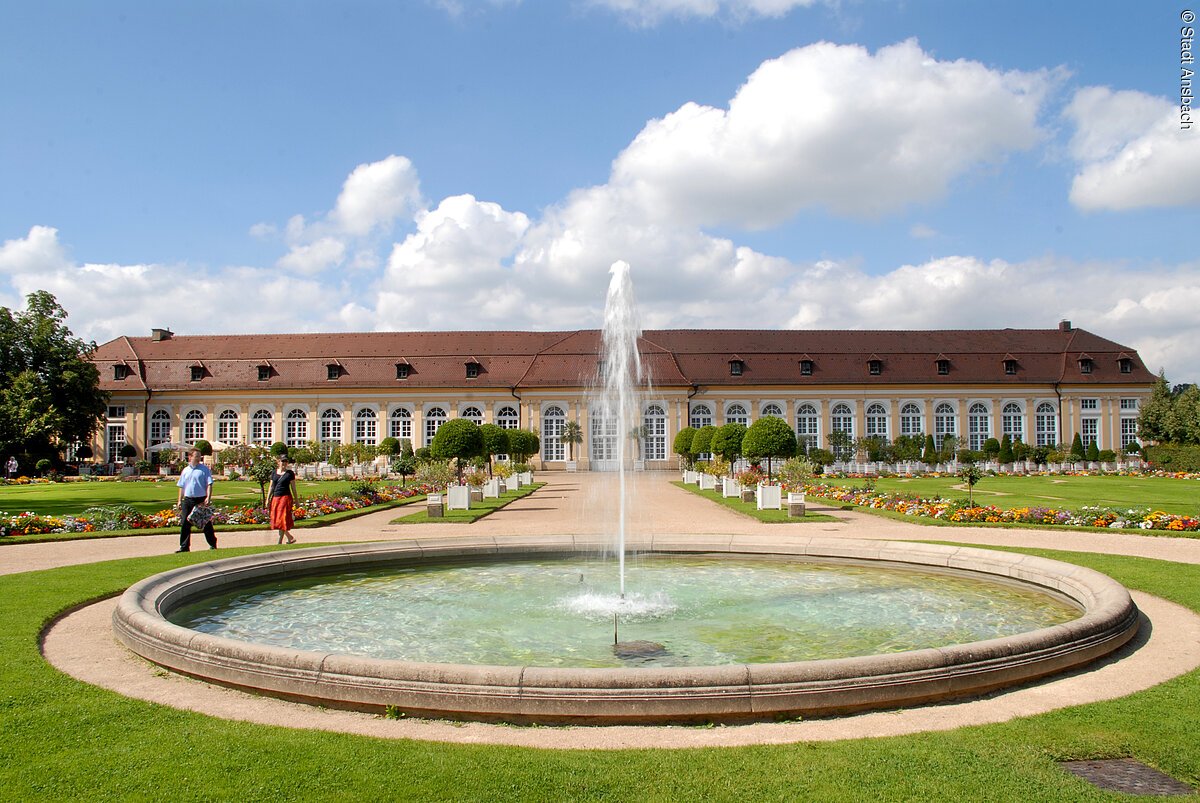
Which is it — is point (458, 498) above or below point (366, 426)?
below

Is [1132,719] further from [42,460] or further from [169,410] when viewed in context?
[169,410]

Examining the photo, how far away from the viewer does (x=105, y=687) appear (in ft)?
20.9

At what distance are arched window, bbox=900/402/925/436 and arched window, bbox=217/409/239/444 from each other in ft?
145

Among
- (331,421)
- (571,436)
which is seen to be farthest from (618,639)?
(331,421)

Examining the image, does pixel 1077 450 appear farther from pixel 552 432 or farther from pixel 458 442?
pixel 458 442

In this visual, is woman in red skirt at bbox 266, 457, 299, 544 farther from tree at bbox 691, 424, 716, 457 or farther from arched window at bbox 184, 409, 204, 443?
arched window at bbox 184, 409, 204, 443

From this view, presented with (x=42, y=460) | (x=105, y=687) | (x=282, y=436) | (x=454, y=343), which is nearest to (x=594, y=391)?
(x=454, y=343)

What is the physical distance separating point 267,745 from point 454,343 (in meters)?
54.8

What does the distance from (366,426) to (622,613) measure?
49207 mm

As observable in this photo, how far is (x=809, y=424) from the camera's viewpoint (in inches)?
2195

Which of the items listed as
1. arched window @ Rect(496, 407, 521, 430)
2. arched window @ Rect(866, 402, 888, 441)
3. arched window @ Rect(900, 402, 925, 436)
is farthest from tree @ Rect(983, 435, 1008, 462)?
arched window @ Rect(496, 407, 521, 430)

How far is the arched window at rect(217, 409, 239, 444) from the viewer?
56.0 metres

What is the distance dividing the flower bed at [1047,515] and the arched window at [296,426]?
4254 cm

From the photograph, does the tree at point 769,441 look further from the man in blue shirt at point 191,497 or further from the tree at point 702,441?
the man in blue shirt at point 191,497
